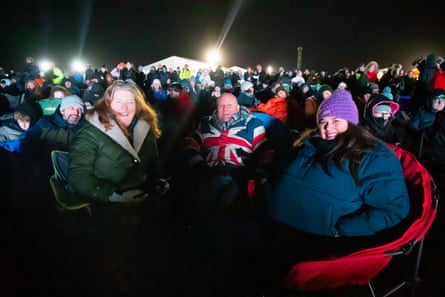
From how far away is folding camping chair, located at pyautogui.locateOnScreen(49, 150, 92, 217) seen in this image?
8.11 feet

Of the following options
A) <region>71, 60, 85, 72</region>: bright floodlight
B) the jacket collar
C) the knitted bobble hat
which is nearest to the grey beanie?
the jacket collar

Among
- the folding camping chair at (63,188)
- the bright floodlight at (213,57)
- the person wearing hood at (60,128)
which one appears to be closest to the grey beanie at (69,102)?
the person wearing hood at (60,128)

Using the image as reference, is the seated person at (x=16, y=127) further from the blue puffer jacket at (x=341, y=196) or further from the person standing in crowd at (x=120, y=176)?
the blue puffer jacket at (x=341, y=196)

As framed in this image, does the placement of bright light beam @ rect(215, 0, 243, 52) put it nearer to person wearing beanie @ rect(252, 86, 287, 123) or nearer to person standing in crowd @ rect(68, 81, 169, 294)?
person wearing beanie @ rect(252, 86, 287, 123)

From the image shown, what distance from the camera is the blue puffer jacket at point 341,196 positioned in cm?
187

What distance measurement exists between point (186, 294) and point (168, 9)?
82.1ft

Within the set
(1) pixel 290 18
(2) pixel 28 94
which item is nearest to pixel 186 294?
(2) pixel 28 94

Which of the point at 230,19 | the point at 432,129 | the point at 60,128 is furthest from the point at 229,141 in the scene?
the point at 230,19

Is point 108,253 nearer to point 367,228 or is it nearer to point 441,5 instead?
point 367,228

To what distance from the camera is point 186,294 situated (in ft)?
8.28

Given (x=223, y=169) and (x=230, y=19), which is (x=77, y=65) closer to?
(x=230, y=19)

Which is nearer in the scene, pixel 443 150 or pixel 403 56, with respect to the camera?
pixel 443 150

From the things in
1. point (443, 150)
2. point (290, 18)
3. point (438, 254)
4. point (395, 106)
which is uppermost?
point (290, 18)

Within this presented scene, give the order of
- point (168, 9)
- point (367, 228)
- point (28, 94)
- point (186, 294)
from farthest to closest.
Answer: point (168, 9) → point (28, 94) → point (186, 294) → point (367, 228)
